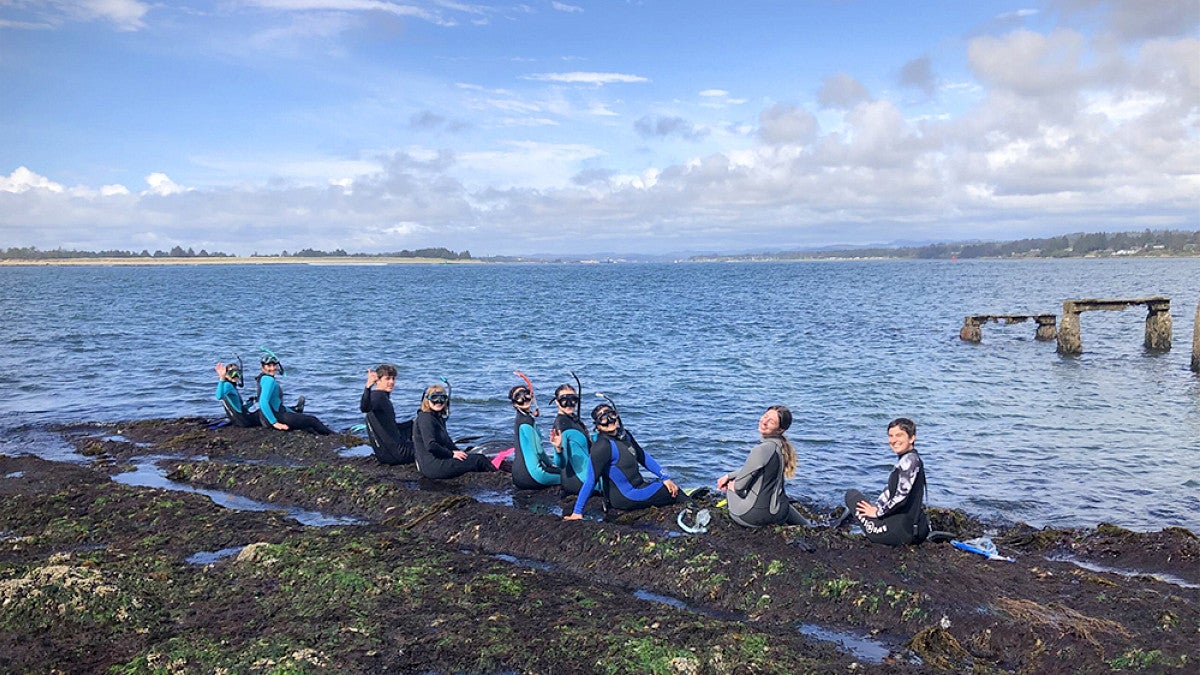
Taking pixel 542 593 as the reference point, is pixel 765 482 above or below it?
above

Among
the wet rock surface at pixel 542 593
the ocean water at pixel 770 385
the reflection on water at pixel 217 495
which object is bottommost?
the ocean water at pixel 770 385

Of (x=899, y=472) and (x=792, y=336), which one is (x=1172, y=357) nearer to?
(x=792, y=336)

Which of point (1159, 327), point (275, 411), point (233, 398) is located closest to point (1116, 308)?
point (1159, 327)

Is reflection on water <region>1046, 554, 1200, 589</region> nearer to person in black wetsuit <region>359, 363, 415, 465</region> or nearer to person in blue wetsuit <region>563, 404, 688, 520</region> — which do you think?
person in blue wetsuit <region>563, 404, 688, 520</region>

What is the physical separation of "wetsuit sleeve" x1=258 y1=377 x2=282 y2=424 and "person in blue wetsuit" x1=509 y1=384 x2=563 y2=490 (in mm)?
7469

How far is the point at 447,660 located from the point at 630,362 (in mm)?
28191

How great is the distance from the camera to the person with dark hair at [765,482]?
11.3 meters

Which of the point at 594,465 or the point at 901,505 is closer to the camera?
the point at 901,505

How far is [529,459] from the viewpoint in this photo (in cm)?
1419

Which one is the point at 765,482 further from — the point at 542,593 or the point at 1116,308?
the point at 1116,308

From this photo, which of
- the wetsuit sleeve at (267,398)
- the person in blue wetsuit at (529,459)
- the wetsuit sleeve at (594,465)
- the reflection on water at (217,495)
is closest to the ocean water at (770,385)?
the wetsuit sleeve at (267,398)

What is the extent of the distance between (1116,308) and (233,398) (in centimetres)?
3613

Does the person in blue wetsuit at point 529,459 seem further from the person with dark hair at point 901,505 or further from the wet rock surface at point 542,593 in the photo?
the person with dark hair at point 901,505

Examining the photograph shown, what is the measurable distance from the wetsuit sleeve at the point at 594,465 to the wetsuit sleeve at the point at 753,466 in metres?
1.93
